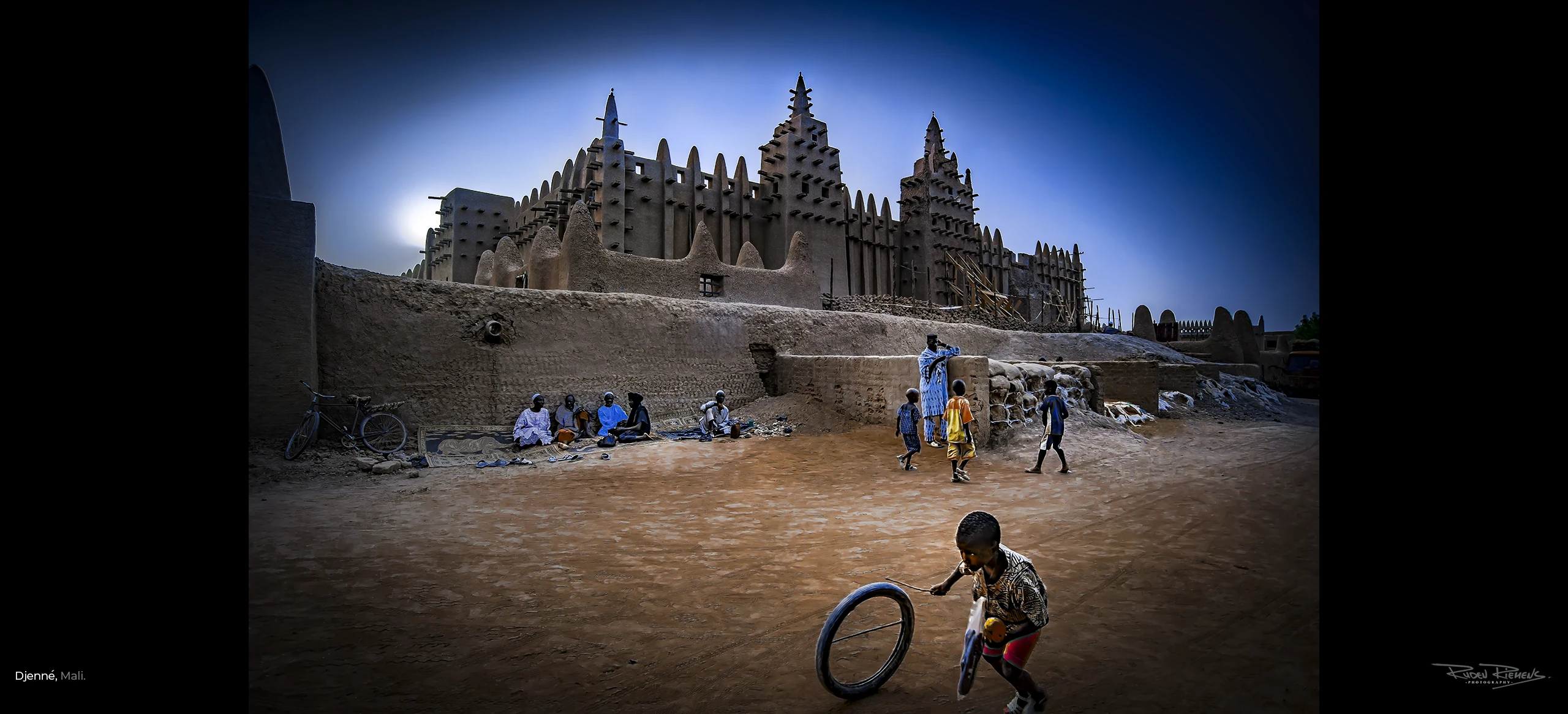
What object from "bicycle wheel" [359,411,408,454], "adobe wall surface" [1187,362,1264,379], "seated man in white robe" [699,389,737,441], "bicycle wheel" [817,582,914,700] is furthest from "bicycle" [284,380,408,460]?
"adobe wall surface" [1187,362,1264,379]

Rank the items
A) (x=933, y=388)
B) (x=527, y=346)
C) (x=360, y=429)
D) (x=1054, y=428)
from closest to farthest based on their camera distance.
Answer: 1. (x=1054, y=428)
2. (x=933, y=388)
3. (x=360, y=429)
4. (x=527, y=346)

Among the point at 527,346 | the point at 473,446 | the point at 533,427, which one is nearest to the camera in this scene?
the point at 473,446

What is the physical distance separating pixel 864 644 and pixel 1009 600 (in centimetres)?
100

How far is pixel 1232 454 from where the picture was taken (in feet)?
28.4

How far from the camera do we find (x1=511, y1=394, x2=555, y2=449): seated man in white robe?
31.3ft

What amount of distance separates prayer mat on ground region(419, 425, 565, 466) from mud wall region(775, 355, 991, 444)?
5.31 metres

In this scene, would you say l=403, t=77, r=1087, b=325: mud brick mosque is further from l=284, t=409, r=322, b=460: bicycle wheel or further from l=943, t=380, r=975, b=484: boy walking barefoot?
l=943, t=380, r=975, b=484: boy walking barefoot

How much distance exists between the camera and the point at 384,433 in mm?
8906

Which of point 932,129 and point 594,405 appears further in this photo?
→ point 932,129

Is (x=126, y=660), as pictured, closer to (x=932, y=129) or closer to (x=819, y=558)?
(x=819, y=558)

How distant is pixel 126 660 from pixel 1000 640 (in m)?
2.54

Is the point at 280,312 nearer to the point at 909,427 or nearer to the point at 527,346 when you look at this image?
the point at 527,346

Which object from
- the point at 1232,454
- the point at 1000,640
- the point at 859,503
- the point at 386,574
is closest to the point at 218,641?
the point at 1000,640

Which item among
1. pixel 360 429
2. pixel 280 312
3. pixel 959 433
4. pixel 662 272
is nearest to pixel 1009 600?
pixel 959 433
